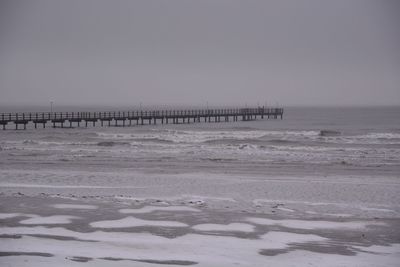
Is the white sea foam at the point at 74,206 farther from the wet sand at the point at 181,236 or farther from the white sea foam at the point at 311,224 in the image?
the white sea foam at the point at 311,224

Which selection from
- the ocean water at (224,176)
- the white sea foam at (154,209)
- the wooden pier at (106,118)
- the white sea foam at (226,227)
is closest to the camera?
the white sea foam at (226,227)

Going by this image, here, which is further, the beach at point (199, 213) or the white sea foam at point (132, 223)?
the white sea foam at point (132, 223)

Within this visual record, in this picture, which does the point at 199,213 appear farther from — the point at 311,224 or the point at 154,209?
the point at 311,224

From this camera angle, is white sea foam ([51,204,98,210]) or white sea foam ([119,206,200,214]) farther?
white sea foam ([51,204,98,210])

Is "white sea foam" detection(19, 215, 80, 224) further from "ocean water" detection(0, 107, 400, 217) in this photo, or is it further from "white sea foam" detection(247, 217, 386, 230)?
"white sea foam" detection(247, 217, 386, 230)

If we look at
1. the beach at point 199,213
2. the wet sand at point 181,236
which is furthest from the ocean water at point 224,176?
the wet sand at point 181,236

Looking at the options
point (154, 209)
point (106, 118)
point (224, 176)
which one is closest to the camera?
point (154, 209)

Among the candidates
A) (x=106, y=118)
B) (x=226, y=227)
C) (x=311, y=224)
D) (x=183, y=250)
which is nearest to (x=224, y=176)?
(x=311, y=224)

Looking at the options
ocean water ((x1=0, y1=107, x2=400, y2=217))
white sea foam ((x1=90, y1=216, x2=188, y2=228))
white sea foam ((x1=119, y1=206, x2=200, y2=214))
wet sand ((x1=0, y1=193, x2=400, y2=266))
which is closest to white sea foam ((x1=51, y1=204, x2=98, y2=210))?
wet sand ((x1=0, y1=193, x2=400, y2=266))

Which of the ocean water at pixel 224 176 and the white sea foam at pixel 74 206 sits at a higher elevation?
the white sea foam at pixel 74 206

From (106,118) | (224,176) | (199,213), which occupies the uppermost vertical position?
(106,118)

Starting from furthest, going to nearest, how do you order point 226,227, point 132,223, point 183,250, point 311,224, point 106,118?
point 106,118 < point 311,224 < point 132,223 < point 226,227 < point 183,250

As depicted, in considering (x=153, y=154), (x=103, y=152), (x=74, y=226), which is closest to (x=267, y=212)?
(x=74, y=226)

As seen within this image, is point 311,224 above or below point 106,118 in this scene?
below
